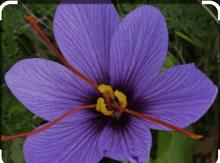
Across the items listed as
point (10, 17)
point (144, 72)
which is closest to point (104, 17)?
point (144, 72)

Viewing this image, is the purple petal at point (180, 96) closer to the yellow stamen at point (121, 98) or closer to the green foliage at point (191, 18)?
the yellow stamen at point (121, 98)

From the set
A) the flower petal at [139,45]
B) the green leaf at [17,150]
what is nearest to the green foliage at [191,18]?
the flower petal at [139,45]

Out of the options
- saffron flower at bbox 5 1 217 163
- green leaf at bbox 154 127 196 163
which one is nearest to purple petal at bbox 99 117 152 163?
saffron flower at bbox 5 1 217 163

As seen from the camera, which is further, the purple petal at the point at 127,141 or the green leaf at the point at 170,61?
the green leaf at the point at 170,61

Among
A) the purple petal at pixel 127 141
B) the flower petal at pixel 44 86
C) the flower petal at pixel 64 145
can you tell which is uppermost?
the flower petal at pixel 44 86

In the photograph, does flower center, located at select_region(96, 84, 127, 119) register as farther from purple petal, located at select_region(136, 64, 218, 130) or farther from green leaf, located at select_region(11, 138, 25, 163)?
green leaf, located at select_region(11, 138, 25, 163)

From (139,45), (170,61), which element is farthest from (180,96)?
(170,61)

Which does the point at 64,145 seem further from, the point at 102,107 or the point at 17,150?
the point at 17,150
